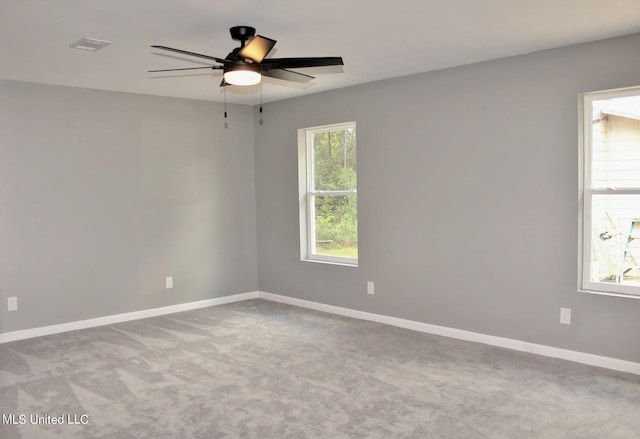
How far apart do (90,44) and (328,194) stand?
9.47ft

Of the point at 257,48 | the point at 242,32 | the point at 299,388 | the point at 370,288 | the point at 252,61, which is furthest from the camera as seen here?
the point at 370,288

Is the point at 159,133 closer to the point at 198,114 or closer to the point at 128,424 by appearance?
the point at 198,114

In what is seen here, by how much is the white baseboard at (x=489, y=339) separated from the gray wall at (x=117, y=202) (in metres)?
1.32

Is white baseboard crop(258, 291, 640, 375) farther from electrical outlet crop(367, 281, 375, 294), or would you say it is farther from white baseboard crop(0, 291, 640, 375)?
electrical outlet crop(367, 281, 375, 294)

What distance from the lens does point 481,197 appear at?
429 centimetres

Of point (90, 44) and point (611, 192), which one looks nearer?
point (90, 44)

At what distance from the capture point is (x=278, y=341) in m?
4.48

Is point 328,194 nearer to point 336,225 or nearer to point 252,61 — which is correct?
point 336,225

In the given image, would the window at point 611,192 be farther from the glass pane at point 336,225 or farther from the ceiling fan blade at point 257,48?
the ceiling fan blade at point 257,48

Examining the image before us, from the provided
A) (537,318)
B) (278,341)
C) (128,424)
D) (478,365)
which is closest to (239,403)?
A: (128,424)

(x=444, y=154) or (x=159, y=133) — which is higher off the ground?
(x=159, y=133)

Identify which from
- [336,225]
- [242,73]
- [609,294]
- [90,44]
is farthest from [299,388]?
[90,44]

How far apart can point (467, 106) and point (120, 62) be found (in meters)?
2.88

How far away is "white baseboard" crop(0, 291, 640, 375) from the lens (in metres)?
3.75
